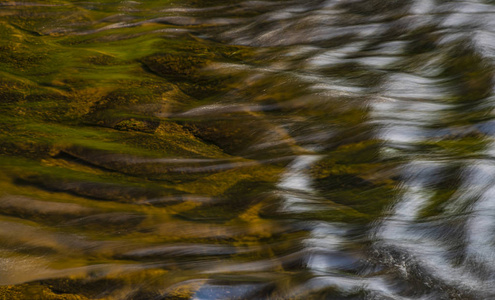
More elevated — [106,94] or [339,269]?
[106,94]

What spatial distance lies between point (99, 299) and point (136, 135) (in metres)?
1.97

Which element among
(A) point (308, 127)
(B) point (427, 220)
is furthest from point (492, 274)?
(A) point (308, 127)

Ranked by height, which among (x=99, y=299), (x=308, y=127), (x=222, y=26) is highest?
(x=222, y=26)

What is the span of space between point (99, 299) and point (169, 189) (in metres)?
1.13

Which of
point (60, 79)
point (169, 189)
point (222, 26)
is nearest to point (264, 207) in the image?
point (169, 189)

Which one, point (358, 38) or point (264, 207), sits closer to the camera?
point (264, 207)

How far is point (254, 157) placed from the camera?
4.43 metres

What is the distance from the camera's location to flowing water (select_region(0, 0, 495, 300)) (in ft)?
9.82

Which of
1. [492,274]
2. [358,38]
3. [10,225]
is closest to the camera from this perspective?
[492,274]

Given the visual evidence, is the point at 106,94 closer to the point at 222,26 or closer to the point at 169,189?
the point at 169,189

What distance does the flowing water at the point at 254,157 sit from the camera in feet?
9.82

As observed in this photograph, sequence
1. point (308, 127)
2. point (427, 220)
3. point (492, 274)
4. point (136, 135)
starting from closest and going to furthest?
point (492, 274) < point (427, 220) < point (136, 135) < point (308, 127)

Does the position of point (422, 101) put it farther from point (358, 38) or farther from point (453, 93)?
point (358, 38)

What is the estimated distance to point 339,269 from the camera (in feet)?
10.1
